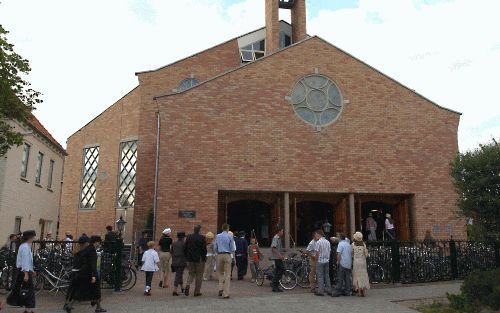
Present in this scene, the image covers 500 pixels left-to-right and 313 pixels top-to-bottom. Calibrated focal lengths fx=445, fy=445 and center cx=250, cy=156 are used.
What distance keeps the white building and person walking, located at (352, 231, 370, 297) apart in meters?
12.4

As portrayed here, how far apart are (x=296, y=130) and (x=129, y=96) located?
12047mm

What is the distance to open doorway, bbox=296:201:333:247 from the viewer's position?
78.4 feet

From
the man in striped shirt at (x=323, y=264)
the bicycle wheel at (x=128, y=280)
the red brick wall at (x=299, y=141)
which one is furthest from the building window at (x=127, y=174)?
the man in striped shirt at (x=323, y=264)

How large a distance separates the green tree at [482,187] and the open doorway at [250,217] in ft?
34.4

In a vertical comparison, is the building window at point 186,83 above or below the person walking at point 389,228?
above

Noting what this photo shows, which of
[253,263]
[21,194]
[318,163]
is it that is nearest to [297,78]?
[318,163]

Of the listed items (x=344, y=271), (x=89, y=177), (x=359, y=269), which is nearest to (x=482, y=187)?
(x=359, y=269)

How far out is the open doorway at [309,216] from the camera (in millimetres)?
23891

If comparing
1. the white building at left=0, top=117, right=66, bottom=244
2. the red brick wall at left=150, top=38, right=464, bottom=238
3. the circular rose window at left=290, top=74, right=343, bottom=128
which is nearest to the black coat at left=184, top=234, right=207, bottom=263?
the red brick wall at left=150, top=38, right=464, bottom=238

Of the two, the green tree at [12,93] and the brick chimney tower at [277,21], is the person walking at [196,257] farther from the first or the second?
the brick chimney tower at [277,21]

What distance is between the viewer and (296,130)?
2112cm

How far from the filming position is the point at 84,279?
28.4ft

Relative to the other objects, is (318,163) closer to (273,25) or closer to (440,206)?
(440,206)

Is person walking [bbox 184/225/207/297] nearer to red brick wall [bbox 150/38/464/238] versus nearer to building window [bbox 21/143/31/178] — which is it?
red brick wall [bbox 150/38/464/238]
